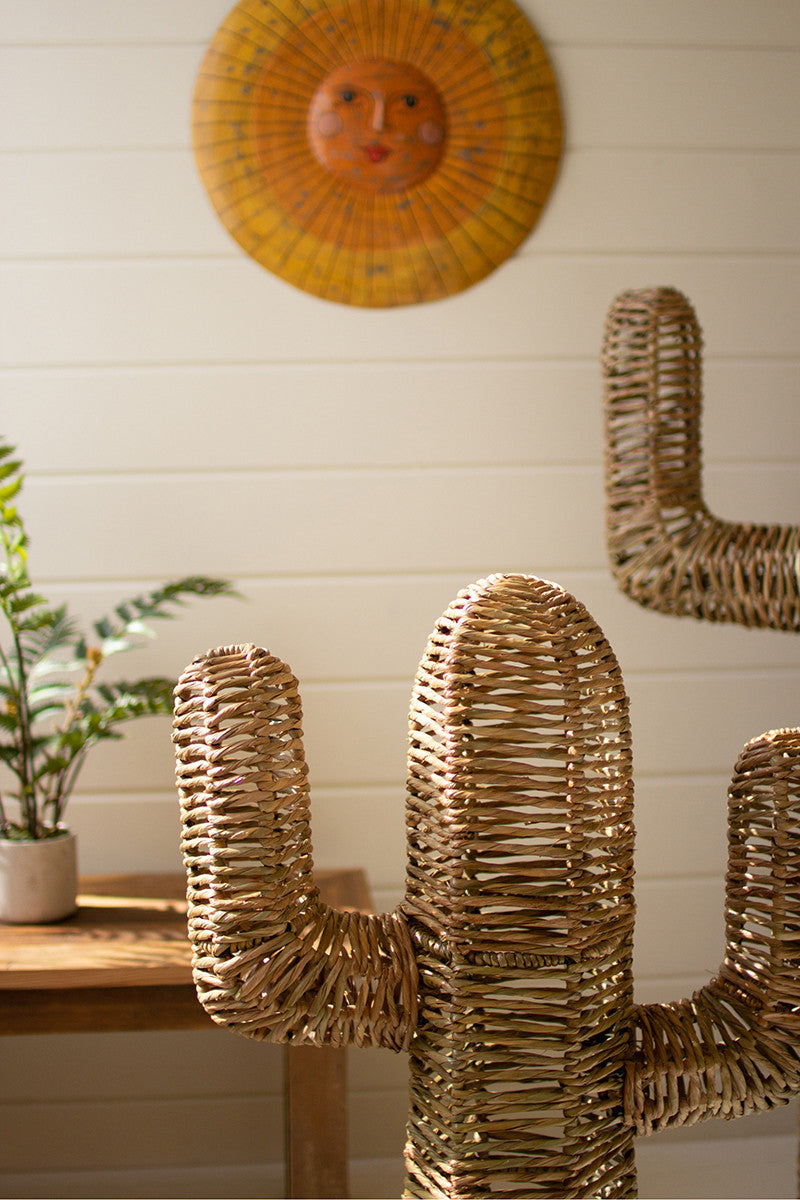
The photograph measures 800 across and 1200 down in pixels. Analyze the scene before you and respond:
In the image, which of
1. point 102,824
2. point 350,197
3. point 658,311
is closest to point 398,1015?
point 658,311

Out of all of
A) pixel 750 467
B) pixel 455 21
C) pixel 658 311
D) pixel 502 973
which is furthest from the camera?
pixel 750 467

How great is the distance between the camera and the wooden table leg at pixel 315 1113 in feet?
4.28

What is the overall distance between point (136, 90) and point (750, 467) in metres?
Answer: 1.11

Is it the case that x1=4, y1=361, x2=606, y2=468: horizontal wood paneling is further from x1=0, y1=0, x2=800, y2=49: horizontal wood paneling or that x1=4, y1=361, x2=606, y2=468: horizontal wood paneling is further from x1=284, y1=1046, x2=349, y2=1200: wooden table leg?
x1=284, y1=1046, x2=349, y2=1200: wooden table leg

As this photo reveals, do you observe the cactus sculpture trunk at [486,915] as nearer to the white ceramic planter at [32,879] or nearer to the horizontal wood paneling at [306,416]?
the white ceramic planter at [32,879]

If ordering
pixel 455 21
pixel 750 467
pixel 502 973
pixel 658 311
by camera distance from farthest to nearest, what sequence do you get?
1. pixel 750 467
2. pixel 455 21
3. pixel 658 311
4. pixel 502 973

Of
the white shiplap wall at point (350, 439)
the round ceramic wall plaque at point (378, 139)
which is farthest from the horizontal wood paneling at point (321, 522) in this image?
the round ceramic wall plaque at point (378, 139)

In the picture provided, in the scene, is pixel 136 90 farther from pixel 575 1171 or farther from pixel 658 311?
pixel 575 1171

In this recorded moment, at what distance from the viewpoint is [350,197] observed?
1690mm

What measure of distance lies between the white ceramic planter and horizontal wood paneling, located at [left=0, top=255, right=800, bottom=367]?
74cm

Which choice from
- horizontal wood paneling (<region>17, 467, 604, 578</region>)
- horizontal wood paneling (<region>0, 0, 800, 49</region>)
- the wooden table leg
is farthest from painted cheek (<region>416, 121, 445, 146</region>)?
the wooden table leg

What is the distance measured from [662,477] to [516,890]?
0.57 metres

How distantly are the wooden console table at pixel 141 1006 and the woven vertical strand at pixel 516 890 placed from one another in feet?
2.61

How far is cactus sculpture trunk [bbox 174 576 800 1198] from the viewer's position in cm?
52
